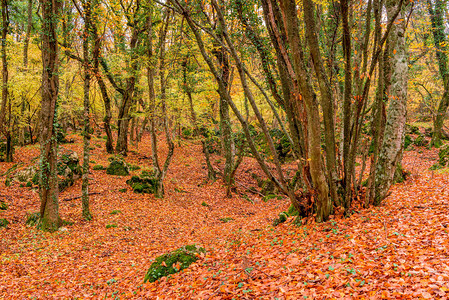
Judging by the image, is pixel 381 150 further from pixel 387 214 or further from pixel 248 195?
pixel 248 195

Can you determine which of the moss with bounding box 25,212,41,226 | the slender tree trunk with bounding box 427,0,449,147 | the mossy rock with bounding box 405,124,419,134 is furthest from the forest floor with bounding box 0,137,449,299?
the mossy rock with bounding box 405,124,419,134

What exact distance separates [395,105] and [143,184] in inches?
411

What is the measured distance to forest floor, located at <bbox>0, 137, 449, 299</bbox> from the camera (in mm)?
2963

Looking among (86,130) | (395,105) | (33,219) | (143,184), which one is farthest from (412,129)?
(33,219)

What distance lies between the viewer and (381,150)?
17.1 feet

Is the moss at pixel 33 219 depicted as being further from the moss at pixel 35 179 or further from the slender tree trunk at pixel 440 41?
the slender tree trunk at pixel 440 41

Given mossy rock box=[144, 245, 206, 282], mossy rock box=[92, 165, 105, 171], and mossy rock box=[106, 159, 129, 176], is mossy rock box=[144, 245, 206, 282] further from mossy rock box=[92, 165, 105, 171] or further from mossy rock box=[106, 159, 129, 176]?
mossy rock box=[92, 165, 105, 171]

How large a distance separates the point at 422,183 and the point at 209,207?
7949 millimetres

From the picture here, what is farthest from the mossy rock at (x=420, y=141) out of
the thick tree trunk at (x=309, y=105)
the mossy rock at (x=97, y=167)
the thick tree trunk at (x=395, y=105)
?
the mossy rock at (x=97, y=167)

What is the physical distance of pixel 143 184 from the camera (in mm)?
11953

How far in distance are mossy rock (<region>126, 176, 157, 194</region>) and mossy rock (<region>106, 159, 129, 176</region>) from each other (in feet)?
5.24

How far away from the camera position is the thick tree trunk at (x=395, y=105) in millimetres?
4902

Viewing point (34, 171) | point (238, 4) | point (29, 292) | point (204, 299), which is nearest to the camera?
point (204, 299)

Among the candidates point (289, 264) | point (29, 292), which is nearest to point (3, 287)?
point (29, 292)
